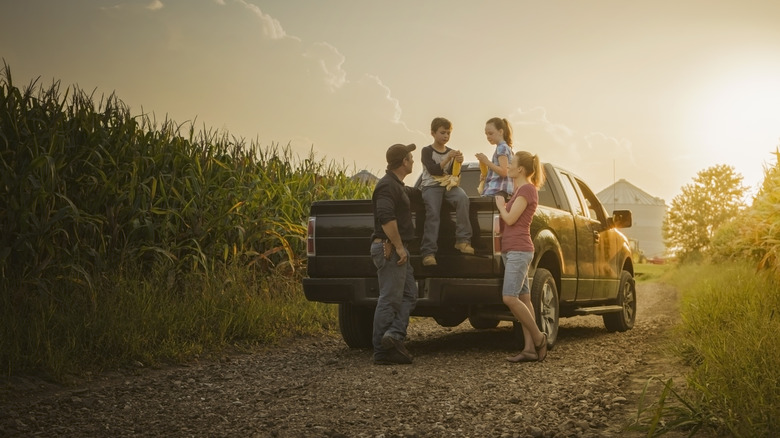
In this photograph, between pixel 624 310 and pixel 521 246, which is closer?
pixel 521 246

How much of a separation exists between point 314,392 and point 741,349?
9.63 feet

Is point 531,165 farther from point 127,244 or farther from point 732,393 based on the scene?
point 127,244

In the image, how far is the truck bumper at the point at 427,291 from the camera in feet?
22.3

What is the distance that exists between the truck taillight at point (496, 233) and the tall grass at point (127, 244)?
2837mm

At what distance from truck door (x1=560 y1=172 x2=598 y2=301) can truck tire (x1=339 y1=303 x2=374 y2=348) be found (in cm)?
251

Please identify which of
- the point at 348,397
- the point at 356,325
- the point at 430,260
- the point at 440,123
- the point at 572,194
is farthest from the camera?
the point at 572,194

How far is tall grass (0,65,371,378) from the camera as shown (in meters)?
6.40

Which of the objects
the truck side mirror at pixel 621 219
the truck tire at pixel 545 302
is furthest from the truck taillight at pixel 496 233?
the truck side mirror at pixel 621 219

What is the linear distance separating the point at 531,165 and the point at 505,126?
27.9 inches

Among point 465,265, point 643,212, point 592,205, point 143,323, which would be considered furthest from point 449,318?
point 643,212

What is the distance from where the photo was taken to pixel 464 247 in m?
6.76

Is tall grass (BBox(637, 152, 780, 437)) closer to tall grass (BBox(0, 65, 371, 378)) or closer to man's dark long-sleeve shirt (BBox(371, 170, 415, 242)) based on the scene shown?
man's dark long-sleeve shirt (BBox(371, 170, 415, 242))

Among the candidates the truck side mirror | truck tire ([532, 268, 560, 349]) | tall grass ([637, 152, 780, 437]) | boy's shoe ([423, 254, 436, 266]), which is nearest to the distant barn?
the truck side mirror

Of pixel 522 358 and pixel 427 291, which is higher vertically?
pixel 427 291
